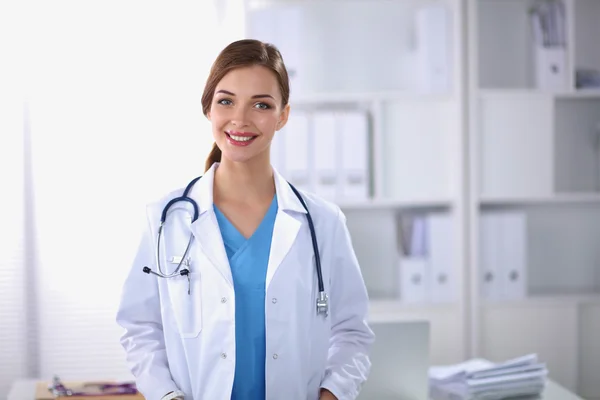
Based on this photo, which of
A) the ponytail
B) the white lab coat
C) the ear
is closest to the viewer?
the white lab coat

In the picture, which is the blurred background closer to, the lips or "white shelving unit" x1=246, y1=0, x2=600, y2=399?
"white shelving unit" x1=246, y1=0, x2=600, y2=399

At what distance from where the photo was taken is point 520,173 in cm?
326

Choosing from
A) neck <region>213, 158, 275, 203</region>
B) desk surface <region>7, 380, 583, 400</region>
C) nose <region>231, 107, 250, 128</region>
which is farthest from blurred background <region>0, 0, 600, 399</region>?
nose <region>231, 107, 250, 128</region>

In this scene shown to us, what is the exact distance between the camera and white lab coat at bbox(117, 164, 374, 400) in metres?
1.45

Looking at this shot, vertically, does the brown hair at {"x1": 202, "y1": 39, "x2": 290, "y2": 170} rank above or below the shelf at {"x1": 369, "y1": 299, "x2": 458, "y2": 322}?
above

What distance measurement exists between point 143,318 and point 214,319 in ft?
0.51

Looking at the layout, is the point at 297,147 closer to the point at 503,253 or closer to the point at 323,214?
the point at 503,253

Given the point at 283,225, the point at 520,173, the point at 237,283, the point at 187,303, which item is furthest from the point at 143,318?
the point at 520,173

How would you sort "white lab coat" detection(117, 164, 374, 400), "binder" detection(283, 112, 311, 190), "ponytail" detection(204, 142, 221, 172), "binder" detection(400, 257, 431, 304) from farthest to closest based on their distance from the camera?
"binder" detection(400, 257, 431, 304) → "binder" detection(283, 112, 311, 190) → "ponytail" detection(204, 142, 221, 172) → "white lab coat" detection(117, 164, 374, 400)

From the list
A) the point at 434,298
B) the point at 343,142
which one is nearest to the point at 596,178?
the point at 434,298

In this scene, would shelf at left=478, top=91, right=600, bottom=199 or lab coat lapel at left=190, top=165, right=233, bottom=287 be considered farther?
shelf at left=478, top=91, right=600, bottom=199

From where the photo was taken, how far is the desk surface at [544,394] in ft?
6.10

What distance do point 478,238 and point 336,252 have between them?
Answer: 5.78ft

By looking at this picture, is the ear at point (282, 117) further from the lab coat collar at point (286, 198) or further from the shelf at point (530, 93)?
the shelf at point (530, 93)
